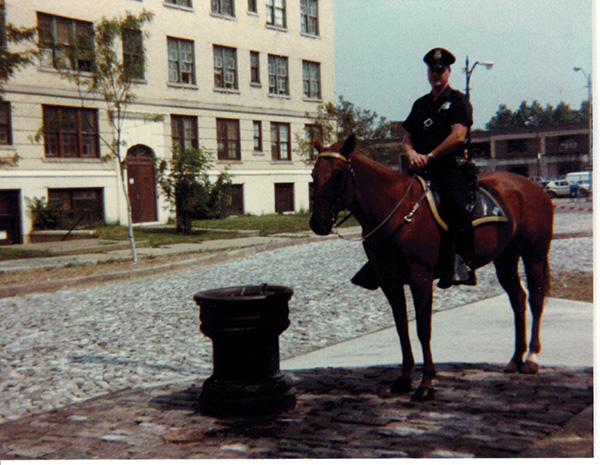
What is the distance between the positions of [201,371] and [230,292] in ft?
6.61

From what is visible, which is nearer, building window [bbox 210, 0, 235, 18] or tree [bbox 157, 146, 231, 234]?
building window [bbox 210, 0, 235, 18]

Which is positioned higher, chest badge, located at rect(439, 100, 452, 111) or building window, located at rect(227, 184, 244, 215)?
chest badge, located at rect(439, 100, 452, 111)

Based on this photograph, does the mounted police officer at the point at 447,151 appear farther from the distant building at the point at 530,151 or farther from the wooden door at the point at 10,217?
the wooden door at the point at 10,217

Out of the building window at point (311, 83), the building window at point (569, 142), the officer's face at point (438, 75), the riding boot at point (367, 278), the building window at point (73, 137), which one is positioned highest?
the building window at point (311, 83)

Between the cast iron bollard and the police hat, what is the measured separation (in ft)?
6.40

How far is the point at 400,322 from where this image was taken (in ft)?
16.8

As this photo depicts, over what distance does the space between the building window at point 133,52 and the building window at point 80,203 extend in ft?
26.5

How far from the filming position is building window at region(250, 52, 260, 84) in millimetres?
27714

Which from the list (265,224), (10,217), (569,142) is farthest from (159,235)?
(569,142)

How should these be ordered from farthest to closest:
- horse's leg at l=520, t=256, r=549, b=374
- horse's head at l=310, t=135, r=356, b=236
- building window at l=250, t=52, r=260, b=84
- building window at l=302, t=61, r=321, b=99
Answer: building window at l=250, t=52, r=260, b=84 → building window at l=302, t=61, r=321, b=99 → horse's leg at l=520, t=256, r=549, b=374 → horse's head at l=310, t=135, r=356, b=236

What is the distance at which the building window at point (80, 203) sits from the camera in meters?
23.3

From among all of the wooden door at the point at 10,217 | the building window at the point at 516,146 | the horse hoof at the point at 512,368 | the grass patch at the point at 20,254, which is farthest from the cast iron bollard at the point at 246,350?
the wooden door at the point at 10,217

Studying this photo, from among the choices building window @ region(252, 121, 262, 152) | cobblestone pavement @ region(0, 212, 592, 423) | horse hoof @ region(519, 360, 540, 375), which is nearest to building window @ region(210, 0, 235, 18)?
building window @ region(252, 121, 262, 152)

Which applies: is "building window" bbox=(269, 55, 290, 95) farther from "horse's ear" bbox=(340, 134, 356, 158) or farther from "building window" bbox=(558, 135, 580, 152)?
"horse's ear" bbox=(340, 134, 356, 158)
